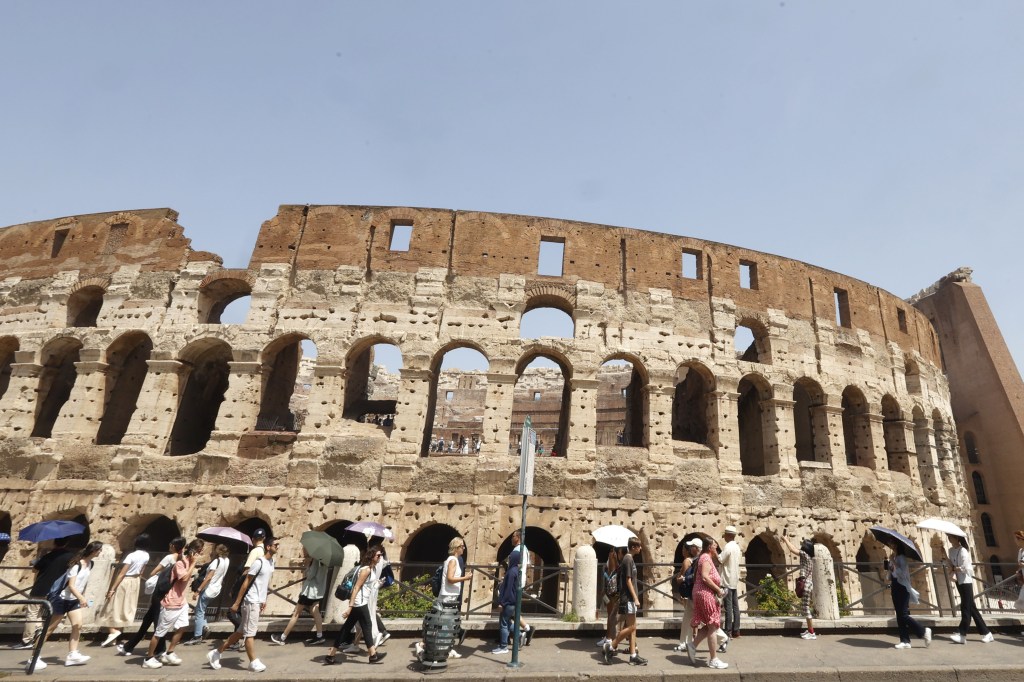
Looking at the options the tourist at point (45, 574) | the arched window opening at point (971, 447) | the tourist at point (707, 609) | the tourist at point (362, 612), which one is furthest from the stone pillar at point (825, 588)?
the arched window opening at point (971, 447)

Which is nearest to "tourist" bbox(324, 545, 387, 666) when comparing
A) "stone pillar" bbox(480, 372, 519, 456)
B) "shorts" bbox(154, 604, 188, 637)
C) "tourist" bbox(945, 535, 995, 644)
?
"shorts" bbox(154, 604, 188, 637)

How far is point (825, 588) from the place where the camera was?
858 centimetres

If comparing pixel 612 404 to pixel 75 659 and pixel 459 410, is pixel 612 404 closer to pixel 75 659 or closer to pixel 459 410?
pixel 459 410

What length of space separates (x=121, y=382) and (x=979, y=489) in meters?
33.4

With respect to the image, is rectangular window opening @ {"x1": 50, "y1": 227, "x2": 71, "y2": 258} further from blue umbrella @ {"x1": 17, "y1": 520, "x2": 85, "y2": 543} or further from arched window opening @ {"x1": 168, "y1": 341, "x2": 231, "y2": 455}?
blue umbrella @ {"x1": 17, "y1": 520, "x2": 85, "y2": 543}

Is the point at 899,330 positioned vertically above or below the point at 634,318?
above

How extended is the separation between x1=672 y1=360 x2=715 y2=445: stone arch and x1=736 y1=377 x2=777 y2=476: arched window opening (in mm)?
1133

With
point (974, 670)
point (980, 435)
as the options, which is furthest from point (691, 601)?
point (980, 435)

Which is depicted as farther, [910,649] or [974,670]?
[910,649]

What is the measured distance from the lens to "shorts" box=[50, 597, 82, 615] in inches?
252

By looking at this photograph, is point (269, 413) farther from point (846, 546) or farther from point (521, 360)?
point (846, 546)

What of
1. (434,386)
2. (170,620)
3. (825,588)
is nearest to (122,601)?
(170,620)

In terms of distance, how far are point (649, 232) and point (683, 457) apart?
6602mm

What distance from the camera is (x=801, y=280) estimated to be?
654 inches
